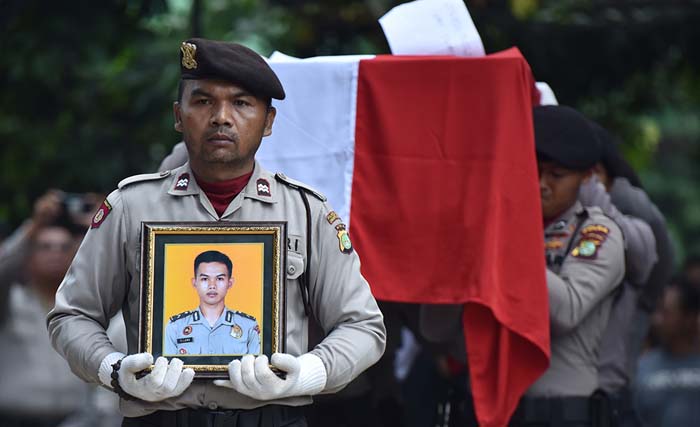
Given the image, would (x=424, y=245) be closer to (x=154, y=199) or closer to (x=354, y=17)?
(x=154, y=199)

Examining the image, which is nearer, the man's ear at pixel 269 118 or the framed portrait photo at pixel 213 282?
the framed portrait photo at pixel 213 282

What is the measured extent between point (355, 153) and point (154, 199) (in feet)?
4.33

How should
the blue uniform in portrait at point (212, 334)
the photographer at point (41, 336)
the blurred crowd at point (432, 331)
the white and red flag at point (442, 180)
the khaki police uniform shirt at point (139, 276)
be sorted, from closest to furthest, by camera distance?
the blue uniform in portrait at point (212, 334) < the khaki police uniform shirt at point (139, 276) < the white and red flag at point (442, 180) < the blurred crowd at point (432, 331) < the photographer at point (41, 336)

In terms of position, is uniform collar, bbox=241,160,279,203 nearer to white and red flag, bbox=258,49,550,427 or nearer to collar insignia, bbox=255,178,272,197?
collar insignia, bbox=255,178,272,197

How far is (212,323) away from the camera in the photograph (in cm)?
393

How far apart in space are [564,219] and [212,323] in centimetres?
212

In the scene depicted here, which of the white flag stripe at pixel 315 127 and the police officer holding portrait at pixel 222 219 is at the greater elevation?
the white flag stripe at pixel 315 127

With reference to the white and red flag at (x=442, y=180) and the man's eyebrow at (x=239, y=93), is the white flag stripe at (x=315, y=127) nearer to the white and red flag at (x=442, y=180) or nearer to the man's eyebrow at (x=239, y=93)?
the white and red flag at (x=442, y=180)

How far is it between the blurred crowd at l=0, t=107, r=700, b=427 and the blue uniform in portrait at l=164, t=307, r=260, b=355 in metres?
1.45

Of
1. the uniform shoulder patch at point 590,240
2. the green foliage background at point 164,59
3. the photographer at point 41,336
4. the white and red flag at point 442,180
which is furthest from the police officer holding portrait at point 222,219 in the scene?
the green foliage background at point 164,59

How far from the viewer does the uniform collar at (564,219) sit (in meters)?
5.61

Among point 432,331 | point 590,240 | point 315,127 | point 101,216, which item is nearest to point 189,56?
point 101,216

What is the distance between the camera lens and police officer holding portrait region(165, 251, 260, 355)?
389 cm

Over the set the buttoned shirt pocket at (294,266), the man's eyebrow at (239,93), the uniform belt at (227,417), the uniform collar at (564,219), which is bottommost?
the uniform belt at (227,417)
